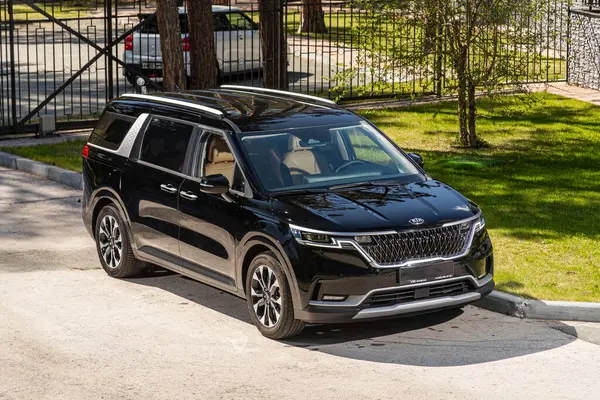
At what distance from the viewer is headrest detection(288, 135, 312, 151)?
9.78 meters

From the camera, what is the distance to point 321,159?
385 inches

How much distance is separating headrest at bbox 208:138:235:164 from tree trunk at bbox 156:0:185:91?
25.3 feet

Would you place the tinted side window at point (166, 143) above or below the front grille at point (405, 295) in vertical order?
above

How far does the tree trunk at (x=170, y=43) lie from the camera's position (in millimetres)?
17531

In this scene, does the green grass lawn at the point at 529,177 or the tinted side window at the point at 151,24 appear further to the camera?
the tinted side window at the point at 151,24

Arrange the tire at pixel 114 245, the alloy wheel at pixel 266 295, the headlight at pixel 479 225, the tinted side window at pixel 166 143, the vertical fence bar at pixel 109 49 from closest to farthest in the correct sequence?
1. the alloy wheel at pixel 266 295
2. the headlight at pixel 479 225
3. the tinted side window at pixel 166 143
4. the tire at pixel 114 245
5. the vertical fence bar at pixel 109 49

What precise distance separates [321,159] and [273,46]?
475 inches

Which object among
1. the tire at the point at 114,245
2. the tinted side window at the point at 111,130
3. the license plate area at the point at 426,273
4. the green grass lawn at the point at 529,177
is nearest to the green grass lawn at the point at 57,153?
the green grass lawn at the point at 529,177

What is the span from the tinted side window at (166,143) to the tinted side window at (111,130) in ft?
1.29

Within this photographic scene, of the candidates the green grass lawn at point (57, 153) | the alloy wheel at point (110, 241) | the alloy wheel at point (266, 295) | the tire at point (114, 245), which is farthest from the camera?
the green grass lawn at point (57, 153)

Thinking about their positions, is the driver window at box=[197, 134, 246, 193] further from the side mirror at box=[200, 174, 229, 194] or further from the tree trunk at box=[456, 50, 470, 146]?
the tree trunk at box=[456, 50, 470, 146]

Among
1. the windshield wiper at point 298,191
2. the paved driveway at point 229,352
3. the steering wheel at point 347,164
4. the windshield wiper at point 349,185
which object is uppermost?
the steering wheel at point 347,164

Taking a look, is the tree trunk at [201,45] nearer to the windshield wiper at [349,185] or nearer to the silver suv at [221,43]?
the silver suv at [221,43]

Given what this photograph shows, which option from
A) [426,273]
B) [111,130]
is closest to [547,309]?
[426,273]
